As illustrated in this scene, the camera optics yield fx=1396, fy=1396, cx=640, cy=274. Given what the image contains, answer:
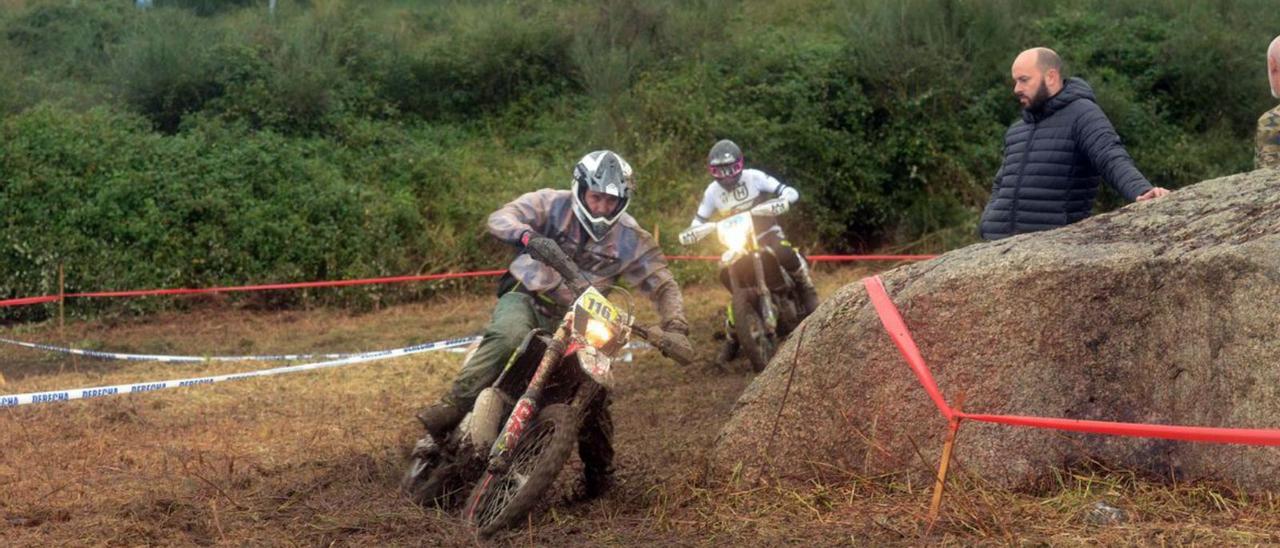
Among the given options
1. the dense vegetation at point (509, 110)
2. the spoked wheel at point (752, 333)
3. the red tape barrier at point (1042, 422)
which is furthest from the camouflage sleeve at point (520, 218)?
the dense vegetation at point (509, 110)

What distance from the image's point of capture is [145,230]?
16109 mm

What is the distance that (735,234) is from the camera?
10.3 meters

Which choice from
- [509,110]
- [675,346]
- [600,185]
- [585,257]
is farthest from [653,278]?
[509,110]

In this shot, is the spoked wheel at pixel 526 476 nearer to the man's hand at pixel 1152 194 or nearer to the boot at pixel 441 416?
the boot at pixel 441 416

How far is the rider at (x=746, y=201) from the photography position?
10541 millimetres

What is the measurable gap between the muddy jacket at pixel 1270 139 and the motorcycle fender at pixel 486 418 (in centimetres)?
369

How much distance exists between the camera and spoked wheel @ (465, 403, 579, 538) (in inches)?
217

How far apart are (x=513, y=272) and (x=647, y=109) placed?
13823 millimetres

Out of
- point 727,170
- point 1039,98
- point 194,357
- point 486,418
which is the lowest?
point 194,357

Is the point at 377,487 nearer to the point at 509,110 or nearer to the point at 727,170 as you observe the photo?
the point at 727,170

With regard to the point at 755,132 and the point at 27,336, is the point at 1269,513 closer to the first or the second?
the point at 27,336

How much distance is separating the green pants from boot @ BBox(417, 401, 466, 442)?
1.2 inches

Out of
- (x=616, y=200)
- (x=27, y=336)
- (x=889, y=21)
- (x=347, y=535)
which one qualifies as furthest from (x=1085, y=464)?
(x=889, y=21)

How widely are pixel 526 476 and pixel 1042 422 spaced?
2181mm
